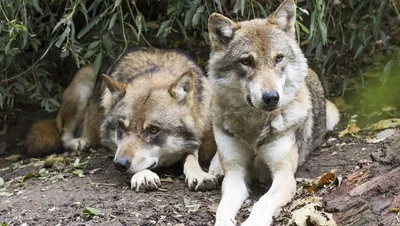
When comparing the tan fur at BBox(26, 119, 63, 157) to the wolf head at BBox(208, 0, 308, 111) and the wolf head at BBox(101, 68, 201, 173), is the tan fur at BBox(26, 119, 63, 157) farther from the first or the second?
the wolf head at BBox(208, 0, 308, 111)

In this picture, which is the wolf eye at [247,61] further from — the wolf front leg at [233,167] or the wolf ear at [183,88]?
the wolf ear at [183,88]

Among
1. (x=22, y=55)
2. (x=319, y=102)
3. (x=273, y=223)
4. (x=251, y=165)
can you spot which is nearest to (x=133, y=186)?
(x=251, y=165)

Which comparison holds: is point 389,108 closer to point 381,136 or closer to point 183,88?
point 381,136

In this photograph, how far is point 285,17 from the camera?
5555 mm

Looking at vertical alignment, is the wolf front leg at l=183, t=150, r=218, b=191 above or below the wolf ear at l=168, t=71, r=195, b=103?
below

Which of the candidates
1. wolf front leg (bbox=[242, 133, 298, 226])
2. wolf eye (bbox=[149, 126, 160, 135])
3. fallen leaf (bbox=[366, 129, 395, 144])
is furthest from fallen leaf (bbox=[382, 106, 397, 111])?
wolf eye (bbox=[149, 126, 160, 135])

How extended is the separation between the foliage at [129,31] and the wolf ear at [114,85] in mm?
403

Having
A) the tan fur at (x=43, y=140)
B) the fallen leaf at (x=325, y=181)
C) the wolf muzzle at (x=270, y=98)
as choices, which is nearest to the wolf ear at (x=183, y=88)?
the wolf muzzle at (x=270, y=98)

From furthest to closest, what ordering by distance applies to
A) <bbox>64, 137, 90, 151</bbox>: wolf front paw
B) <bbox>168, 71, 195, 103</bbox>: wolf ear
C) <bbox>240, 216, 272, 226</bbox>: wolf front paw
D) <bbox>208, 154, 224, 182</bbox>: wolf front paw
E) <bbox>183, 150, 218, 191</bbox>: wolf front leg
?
<bbox>64, 137, 90, 151</bbox>: wolf front paw
<bbox>168, 71, 195, 103</bbox>: wolf ear
<bbox>208, 154, 224, 182</bbox>: wolf front paw
<bbox>183, 150, 218, 191</bbox>: wolf front leg
<bbox>240, 216, 272, 226</bbox>: wolf front paw

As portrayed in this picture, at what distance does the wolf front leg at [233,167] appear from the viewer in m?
5.18

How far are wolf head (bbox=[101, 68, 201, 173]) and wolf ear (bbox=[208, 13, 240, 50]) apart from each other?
28.3 inches

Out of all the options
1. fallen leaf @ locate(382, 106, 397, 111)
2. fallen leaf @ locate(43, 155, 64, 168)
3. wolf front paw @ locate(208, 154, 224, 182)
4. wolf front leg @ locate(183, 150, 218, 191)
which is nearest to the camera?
wolf front leg @ locate(183, 150, 218, 191)

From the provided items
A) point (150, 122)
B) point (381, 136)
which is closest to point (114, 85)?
point (150, 122)

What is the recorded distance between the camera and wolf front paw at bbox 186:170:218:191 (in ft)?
18.8
